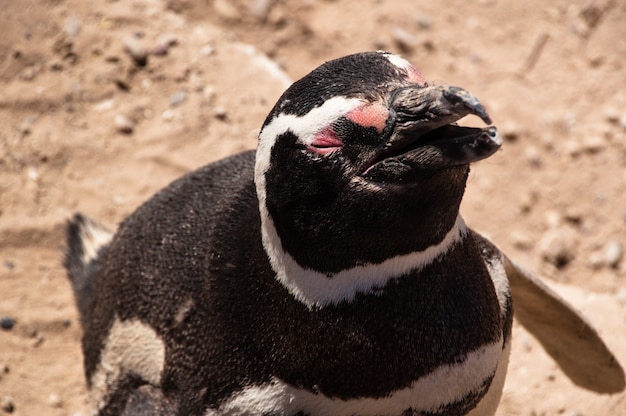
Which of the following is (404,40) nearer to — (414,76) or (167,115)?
(167,115)

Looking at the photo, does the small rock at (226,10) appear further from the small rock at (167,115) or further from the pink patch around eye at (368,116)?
the pink patch around eye at (368,116)

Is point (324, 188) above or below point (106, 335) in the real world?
above

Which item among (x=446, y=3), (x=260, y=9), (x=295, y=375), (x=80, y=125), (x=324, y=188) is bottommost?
(x=80, y=125)

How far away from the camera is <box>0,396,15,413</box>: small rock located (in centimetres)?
309

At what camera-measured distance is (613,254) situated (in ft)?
12.3

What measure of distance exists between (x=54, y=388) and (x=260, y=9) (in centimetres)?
226

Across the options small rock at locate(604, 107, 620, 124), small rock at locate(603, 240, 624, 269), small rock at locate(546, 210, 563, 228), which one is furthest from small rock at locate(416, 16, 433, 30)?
small rock at locate(603, 240, 624, 269)

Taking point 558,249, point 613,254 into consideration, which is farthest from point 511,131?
point 613,254

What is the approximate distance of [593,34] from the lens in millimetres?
4387

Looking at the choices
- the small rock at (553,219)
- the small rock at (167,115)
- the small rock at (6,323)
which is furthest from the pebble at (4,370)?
the small rock at (553,219)

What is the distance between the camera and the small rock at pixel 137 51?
410 centimetres

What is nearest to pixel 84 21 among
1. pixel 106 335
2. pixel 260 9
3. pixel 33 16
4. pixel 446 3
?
pixel 33 16

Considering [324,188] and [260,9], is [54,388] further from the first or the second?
[260,9]

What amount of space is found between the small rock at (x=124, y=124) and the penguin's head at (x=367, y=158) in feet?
7.09
